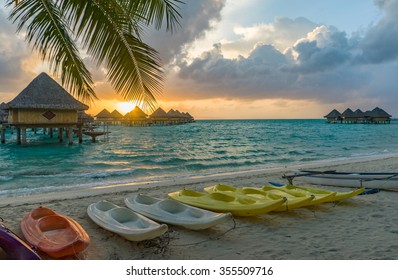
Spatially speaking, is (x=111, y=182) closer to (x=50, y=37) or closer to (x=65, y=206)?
(x=65, y=206)

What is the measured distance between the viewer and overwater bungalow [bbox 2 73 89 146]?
767 inches

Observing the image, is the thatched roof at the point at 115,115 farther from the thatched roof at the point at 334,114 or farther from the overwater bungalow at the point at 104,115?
the thatched roof at the point at 334,114

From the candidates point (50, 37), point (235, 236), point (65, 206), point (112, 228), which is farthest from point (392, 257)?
point (65, 206)

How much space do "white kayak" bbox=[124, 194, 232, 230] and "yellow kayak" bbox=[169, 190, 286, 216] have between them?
47 cm

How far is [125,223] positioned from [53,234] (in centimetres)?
89

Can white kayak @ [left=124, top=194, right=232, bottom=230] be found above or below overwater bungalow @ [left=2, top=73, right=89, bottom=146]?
below

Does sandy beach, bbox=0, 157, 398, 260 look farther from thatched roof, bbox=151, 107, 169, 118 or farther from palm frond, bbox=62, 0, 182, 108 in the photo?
thatched roof, bbox=151, 107, 169, 118

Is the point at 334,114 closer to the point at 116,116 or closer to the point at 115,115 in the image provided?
the point at 116,116

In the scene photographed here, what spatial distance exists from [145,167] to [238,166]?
13.2 ft

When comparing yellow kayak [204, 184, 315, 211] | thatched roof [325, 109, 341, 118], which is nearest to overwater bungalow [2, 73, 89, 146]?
yellow kayak [204, 184, 315, 211]

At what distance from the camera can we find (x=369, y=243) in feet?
12.5

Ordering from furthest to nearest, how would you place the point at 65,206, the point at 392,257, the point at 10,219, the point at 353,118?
the point at 353,118 < the point at 65,206 < the point at 10,219 < the point at 392,257

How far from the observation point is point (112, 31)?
398 cm

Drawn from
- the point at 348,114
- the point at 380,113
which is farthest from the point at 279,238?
the point at 348,114
